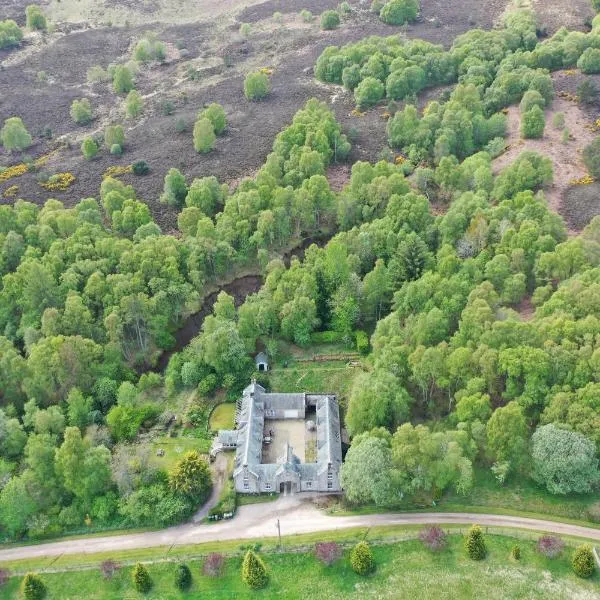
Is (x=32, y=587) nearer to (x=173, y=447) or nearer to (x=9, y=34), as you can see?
(x=173, y=447)

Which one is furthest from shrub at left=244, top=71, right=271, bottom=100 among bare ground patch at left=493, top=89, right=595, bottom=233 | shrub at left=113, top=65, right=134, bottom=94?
bare ground patch at left=493, top=89, right=595, bottom=233

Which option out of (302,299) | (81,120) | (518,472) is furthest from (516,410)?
(81,120)

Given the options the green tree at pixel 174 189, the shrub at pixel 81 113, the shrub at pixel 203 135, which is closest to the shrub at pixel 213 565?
the green tree at pixel 174 189

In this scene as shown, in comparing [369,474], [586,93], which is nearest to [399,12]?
[586,93]

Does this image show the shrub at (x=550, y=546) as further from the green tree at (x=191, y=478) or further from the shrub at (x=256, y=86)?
the shrub at (x=256, y=86)

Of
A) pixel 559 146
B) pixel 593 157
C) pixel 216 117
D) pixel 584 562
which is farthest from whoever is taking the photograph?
pixel 216 117

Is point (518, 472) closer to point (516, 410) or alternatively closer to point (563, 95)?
point (516, 410)
